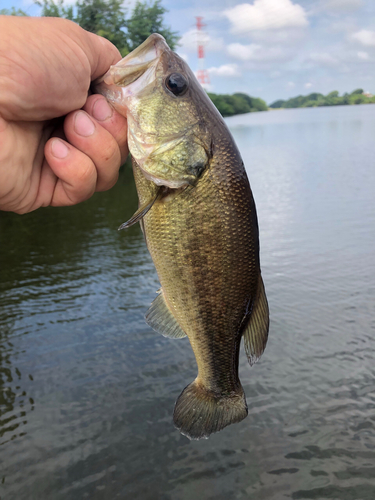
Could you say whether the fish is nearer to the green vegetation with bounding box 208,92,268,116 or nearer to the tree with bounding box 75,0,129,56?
the tree with bounding box 75,0,129,56

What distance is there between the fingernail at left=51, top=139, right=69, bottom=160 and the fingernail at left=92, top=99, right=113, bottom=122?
28 centimetres

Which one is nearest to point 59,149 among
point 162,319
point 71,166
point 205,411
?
point 71,166

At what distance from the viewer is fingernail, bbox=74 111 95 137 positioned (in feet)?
8.09

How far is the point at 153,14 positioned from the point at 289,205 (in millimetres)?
38658

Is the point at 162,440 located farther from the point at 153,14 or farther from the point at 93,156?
the point at 153,14

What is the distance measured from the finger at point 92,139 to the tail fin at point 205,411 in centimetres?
164

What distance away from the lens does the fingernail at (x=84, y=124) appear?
246cm

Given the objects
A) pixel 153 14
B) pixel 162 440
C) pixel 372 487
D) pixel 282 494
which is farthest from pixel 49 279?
pixel 153 14

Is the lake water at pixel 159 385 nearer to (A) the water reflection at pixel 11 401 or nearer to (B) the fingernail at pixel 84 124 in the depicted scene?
(A) the water reflection at pixel 11 401

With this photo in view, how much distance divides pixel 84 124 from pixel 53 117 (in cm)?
21

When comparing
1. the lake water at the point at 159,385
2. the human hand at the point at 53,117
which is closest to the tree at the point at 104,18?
the lake water at the point at 159,385

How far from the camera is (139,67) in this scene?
7.06ft

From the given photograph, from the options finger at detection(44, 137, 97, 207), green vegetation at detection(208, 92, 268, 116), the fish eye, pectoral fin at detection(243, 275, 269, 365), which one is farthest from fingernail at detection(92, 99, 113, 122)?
green vegetation at detection(208, 92, 268, 116)

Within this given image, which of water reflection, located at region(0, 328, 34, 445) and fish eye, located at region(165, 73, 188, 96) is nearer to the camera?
fish eye, located at region(165, 73, 188, 96)
